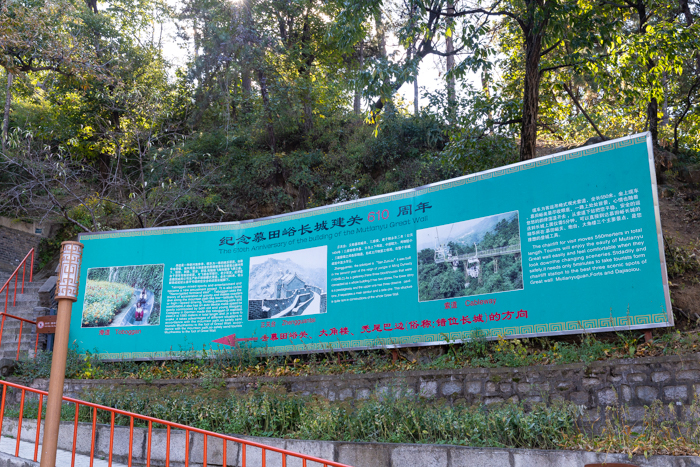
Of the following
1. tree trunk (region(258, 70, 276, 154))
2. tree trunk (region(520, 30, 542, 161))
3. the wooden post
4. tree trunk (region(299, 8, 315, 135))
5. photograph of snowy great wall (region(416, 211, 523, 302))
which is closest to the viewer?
the wooden post

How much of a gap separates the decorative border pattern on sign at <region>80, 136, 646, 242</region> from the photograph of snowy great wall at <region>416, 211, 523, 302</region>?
2.22ft

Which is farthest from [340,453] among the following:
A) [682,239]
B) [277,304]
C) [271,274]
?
[682,239]

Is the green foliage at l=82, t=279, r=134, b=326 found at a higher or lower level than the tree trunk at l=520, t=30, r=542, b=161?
lower

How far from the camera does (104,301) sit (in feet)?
33.9

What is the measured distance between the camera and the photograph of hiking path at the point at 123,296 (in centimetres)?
1007

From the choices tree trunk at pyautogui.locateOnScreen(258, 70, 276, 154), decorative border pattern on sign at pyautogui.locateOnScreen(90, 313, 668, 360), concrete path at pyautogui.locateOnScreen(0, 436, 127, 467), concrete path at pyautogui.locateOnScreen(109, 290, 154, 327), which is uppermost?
tree trunk at pyautogui.locateOnScreen(258, 70, 276, 154)

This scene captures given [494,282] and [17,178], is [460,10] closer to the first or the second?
[494,282]

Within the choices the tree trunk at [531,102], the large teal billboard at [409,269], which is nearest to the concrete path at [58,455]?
the large teal billboard at [409,269]

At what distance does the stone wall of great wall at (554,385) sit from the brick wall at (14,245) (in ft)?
53.1

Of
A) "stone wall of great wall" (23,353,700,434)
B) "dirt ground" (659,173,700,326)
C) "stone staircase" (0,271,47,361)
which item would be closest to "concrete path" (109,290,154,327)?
"stone staircase" (0,271,47,361)

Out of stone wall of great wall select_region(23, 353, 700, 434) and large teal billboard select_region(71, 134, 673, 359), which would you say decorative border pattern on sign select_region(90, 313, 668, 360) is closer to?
large teal billboard select_region(71, 134, 673, 359)

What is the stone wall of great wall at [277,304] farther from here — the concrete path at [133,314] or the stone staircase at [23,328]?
the stone staircase at [23,328]

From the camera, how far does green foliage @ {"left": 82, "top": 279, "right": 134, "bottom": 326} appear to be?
10227mm

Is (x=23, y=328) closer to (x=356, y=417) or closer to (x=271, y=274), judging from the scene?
(x=271, y=274)
